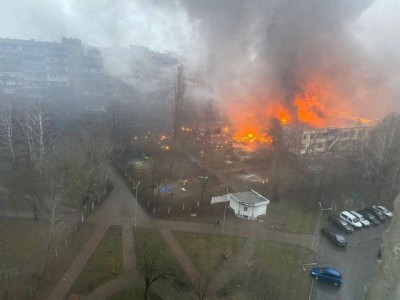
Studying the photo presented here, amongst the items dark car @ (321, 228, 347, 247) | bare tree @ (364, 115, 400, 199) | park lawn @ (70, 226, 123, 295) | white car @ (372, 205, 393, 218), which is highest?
bare tree @ (364, 115, 400, 199)

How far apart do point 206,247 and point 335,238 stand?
4.61m

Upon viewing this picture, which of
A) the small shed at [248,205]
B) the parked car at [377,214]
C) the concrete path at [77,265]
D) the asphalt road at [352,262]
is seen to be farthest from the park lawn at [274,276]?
the parked car at [377,214]

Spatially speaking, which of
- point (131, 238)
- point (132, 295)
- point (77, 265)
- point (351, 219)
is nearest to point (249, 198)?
point (351, 219)

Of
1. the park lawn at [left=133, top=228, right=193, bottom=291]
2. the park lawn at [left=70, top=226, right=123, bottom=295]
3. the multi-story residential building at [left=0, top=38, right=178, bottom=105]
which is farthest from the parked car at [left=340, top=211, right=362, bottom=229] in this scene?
the multi-story residential building at [left=0, top=38, right=178, bottom=105]

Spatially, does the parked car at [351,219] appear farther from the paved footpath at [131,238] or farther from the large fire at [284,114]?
the large fire at [284,114]

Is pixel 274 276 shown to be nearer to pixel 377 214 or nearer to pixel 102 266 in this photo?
pixel 102 266

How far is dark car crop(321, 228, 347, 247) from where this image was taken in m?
12.2

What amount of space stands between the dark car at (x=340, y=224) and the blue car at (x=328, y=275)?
11.1 ft

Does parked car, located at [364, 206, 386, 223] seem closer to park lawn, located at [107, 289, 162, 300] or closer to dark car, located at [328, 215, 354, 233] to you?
dark car, located at [328, 215, 354, 233]

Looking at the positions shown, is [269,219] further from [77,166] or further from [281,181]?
[77,166]

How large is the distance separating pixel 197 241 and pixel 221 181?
250 inches

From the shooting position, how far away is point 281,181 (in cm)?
1823

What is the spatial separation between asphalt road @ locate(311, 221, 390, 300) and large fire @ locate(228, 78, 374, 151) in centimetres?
1223

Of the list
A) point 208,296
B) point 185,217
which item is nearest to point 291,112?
point 185,217
